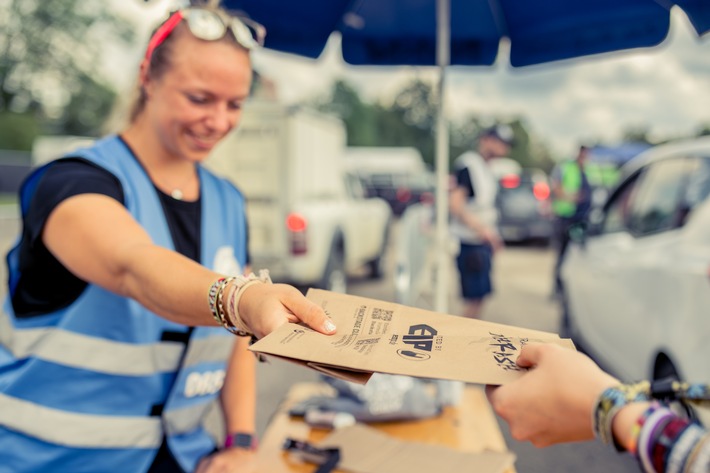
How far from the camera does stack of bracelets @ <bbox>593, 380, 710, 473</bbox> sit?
81 centimetres

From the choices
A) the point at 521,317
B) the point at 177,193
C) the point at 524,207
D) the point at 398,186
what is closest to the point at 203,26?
the point at 177,193

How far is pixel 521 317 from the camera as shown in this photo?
839 centimetres

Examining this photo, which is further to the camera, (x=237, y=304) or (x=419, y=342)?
(x=237, y=304)

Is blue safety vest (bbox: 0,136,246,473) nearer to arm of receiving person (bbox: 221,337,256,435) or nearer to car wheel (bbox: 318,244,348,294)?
arm of receiving person (bbox: 221,337,256,435)

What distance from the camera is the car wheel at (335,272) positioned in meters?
8.80

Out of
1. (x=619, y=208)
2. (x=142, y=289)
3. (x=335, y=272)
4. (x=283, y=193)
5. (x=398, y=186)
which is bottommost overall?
(x=398, y=186)

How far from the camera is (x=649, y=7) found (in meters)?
2.98

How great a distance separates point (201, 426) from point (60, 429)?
42 centimetres

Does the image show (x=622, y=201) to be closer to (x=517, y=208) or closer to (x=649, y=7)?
(x=649, y=7)

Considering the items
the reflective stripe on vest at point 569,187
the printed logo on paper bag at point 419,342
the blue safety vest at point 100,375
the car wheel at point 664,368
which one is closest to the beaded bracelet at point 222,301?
the printed logo on paper bag at point 419,342

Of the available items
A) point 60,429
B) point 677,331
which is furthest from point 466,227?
point 60,429

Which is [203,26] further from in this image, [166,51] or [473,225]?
[473,225]

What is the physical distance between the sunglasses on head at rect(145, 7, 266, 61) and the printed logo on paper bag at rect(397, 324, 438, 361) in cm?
100

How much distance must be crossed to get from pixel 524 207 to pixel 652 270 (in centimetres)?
1238
